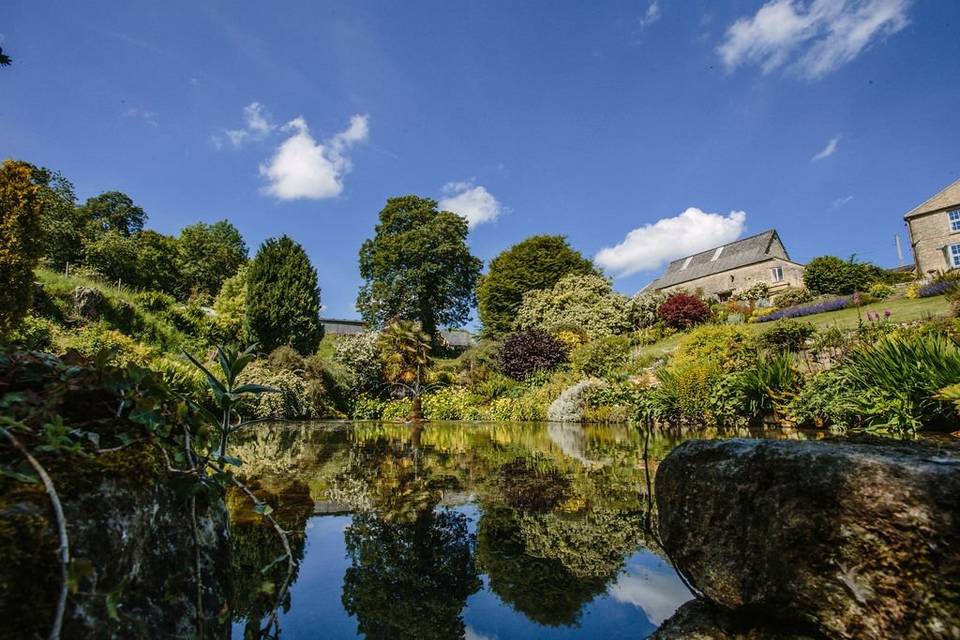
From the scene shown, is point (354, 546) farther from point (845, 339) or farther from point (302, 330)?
Answer: point (302, 330)

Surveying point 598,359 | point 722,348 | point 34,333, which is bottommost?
point 722,348

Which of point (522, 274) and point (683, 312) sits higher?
point (522, 274)

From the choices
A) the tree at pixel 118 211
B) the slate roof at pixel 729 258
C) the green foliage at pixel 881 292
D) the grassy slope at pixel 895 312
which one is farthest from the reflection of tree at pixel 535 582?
the tree at pixel 118 211

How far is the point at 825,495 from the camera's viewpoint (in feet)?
4.71

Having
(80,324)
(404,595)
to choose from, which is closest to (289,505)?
(404,595)

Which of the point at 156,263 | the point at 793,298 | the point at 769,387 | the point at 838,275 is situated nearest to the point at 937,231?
the point at 838,275

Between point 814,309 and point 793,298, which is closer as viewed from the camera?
point 814,309

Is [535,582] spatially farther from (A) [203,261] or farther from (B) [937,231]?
(A) [203,261]

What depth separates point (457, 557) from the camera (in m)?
2.54

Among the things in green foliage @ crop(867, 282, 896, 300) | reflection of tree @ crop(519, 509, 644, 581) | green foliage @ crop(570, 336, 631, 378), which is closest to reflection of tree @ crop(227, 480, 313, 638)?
reflection of tree @ crop(519, 509, 644, 581)

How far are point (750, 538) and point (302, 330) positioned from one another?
83.0 ft

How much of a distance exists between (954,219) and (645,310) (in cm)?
2099

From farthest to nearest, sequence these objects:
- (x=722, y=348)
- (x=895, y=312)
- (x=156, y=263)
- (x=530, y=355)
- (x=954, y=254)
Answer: (x=156, y=263), (x=954, y=254), (x=530, y=355), (x=895, y=312), (x=722, y=348)

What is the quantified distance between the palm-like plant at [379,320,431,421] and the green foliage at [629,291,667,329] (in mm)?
14220
